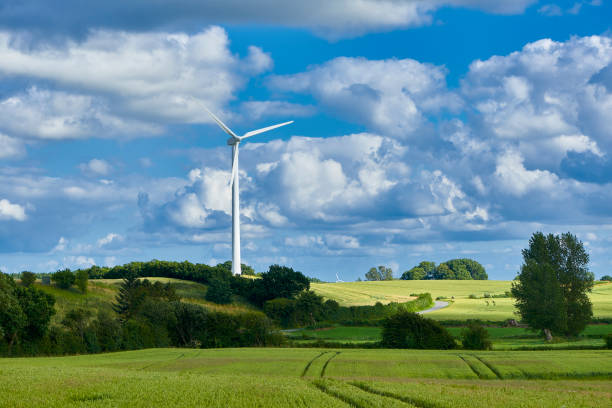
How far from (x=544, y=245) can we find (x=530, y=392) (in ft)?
241

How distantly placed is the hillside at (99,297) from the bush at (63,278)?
3.70 ft

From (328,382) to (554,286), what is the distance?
219ft

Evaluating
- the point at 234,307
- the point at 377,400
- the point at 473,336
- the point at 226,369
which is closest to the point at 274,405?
the point at 377,400

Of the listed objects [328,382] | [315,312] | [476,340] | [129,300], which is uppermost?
[129,300]

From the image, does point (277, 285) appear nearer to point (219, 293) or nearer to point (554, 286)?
point (219, 293)

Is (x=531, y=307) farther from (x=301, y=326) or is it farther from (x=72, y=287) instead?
(x=72, y=287)

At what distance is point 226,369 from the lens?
56.3 meters

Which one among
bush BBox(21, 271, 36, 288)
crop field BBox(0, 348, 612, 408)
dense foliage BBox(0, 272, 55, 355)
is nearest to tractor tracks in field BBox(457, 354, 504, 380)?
crop field BBox(0, 348, 612, 408)

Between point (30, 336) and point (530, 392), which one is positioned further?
point (30, 336)

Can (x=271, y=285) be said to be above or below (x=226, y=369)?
above

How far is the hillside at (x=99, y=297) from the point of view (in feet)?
380

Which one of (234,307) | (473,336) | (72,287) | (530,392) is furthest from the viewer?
(234,307)

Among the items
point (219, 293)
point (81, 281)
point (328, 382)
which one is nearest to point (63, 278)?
point (81, 281)

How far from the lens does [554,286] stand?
98688 mm
